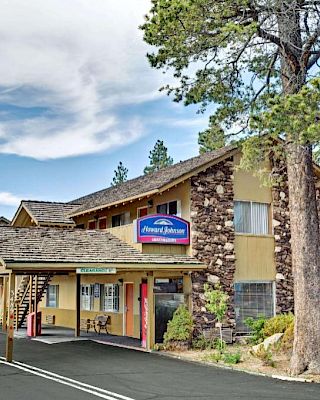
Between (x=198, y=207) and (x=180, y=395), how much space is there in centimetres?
973

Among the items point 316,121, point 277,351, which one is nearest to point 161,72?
point 316,121

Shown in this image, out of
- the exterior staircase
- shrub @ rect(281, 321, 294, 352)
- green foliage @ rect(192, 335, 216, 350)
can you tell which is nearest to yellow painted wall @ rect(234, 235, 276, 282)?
green foliage @ rect(192, 335, 216, 350)

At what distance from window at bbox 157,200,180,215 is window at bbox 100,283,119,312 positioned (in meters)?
4.29

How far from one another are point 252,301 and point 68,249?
286 inches

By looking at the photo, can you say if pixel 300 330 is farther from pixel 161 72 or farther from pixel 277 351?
pixel 161 72

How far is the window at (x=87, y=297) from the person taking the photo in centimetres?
2664

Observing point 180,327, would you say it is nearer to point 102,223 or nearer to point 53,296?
point 102,223

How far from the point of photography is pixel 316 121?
1237 cm

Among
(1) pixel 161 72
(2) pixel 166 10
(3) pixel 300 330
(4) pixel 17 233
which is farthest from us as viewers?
(4) pixel 17 233

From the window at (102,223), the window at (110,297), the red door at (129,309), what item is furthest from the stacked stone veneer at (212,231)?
the window at (102,223)

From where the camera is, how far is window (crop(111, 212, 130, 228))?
80.1 feet

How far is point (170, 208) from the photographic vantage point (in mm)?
21875

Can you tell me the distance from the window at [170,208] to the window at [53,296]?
400 inches

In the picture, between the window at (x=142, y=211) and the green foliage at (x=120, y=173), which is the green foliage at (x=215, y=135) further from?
the green foliage at (x=120, y=173)
